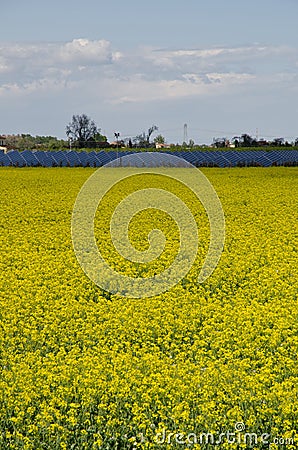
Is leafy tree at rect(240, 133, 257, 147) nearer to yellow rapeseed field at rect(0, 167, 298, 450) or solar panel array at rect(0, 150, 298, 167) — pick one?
solar panel array at rect(0, 150, 298, 167)

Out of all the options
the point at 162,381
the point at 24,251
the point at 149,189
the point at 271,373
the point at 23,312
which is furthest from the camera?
the point at 149,189

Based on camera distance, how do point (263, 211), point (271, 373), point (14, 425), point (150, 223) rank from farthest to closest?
1. point (263, 211)
2. point (150, 223)
3. point (271, 373)
4. point (14, 425)

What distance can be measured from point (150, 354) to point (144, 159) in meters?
52.5

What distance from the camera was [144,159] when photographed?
6128cm

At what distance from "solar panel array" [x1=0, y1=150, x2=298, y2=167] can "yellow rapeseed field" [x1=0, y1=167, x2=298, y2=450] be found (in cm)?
4314

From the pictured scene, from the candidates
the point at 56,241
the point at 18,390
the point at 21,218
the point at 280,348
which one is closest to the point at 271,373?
the point at 280,348

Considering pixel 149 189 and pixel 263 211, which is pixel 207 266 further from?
pixel 149 189

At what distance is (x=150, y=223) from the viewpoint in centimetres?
2120

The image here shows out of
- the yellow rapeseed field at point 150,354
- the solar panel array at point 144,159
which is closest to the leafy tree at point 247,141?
the solar panel array at point 144,159

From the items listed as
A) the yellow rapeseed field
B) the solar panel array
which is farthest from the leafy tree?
the yellow rapeseed field

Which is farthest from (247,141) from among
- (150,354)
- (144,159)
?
(150,354)

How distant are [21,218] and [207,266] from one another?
31.1ft

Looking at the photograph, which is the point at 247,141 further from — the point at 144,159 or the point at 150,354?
the point at 150,354

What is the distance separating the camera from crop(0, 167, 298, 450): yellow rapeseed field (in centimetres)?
743
